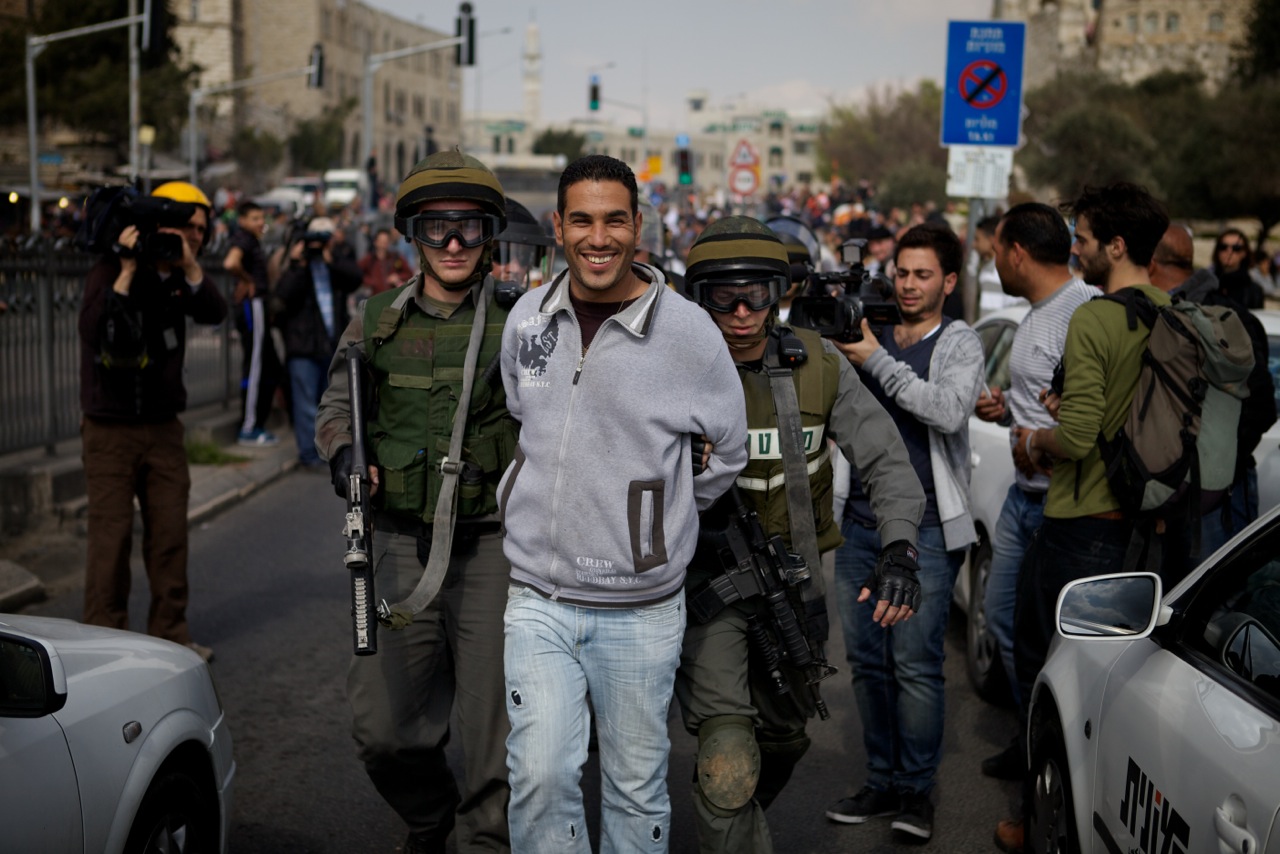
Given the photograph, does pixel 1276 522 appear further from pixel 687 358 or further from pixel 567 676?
pixel 567 676

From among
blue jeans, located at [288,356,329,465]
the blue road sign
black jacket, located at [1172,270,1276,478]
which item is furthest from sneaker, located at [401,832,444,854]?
the blue road sign

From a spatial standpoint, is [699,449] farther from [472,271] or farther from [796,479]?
[472,271]

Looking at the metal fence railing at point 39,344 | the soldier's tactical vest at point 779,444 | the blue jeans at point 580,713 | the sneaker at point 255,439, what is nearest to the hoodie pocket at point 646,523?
the blue jeans at point 580,713

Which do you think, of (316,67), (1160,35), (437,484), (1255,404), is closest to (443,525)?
(437,484)

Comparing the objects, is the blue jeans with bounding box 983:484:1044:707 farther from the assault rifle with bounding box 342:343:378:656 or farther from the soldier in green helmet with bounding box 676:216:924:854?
the assault rifle with bounding box 342:343:378:656

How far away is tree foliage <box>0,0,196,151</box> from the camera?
4559cm

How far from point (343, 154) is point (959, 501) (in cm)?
10223

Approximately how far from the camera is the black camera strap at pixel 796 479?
3.85m

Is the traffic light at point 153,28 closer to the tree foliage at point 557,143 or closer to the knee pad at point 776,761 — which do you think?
the knee pad at point 776,761

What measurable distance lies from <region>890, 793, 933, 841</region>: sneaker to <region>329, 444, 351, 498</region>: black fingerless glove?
2169 millimetres

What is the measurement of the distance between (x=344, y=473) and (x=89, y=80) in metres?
51.0

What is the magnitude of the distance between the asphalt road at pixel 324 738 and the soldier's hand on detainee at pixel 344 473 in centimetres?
141

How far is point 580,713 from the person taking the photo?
3.41 meters

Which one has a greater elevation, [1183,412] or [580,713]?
[1183,412]
